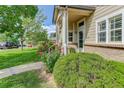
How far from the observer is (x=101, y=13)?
33.5 feet

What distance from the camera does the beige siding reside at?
9.23 meters

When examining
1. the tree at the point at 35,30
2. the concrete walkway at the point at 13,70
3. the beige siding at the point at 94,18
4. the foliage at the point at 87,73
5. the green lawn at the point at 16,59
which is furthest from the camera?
the tree at the point at 35,30

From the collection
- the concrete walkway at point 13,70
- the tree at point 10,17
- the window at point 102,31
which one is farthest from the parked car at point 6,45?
the window at point 102,31

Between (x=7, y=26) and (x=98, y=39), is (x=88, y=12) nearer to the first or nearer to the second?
(x=98, y=39)

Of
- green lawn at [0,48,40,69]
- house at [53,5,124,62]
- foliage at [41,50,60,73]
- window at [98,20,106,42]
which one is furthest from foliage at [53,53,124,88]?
green lawn at [0,48,40,69]

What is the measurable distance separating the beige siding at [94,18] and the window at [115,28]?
1.35 ft

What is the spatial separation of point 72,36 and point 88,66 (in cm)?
1276

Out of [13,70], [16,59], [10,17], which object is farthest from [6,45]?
[13,70]

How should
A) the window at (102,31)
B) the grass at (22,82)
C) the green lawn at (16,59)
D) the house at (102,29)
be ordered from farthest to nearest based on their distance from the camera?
the green lawn at (16,59)
the window at (102,31)
the house at (102,29)
the grass at (22,82)

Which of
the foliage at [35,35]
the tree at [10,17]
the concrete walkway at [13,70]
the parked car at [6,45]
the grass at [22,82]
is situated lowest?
the parked car at [6,45]

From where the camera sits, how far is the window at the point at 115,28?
27.7 ft

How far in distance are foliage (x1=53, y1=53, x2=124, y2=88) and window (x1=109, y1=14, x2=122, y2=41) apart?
274cm

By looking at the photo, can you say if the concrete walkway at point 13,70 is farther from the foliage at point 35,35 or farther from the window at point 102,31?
the foliage at point 35,35

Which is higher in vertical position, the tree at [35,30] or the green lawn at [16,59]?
the tree at [35,30]
